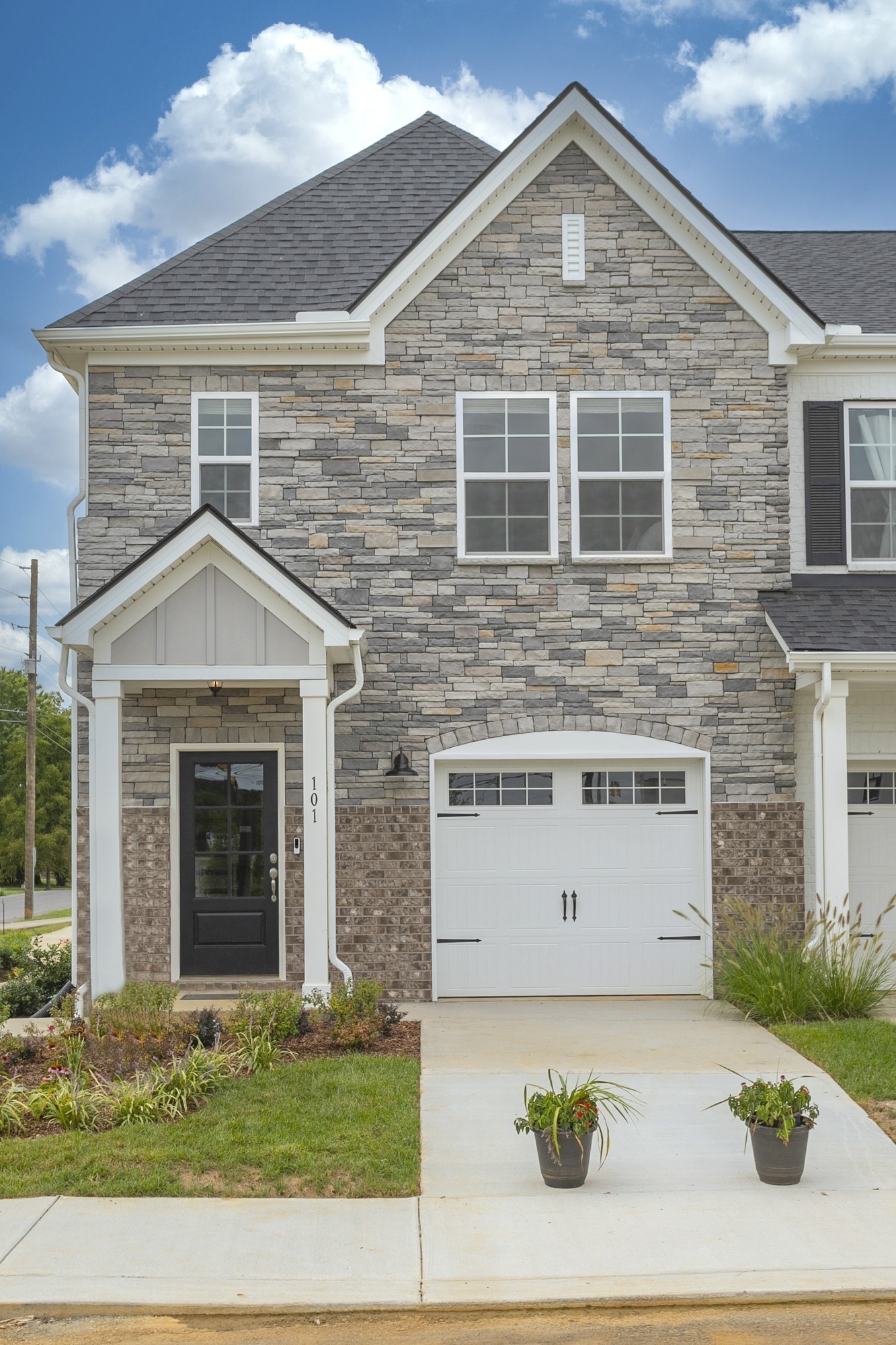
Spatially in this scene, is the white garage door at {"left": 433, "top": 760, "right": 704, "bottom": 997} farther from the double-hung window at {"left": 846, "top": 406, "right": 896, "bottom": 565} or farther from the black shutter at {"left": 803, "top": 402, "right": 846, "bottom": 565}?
the double-hung window at {"left": 846, "top": 406, "right": 896, "bottom": 565}

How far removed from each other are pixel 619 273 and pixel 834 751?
17.3ft

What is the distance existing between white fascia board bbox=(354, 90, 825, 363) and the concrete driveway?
23.2ft

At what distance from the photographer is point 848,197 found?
26.4m

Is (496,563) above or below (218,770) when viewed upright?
above

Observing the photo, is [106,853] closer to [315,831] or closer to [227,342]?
[315,831]

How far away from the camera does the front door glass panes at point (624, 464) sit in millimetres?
11930

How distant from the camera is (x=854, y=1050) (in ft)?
28.9

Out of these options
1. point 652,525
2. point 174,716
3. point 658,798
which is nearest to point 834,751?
point 658,798

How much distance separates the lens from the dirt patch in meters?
7.29

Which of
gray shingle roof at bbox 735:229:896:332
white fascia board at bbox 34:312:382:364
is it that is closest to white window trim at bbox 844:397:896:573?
gray shingle roof at bbox 735:229:896:332

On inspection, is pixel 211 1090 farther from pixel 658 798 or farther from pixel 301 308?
pixel 301 308

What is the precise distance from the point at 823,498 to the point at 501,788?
4496 millimetres

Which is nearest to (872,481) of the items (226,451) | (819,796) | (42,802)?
(819,796)

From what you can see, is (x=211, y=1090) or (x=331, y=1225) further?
(x=211, y=1090)
